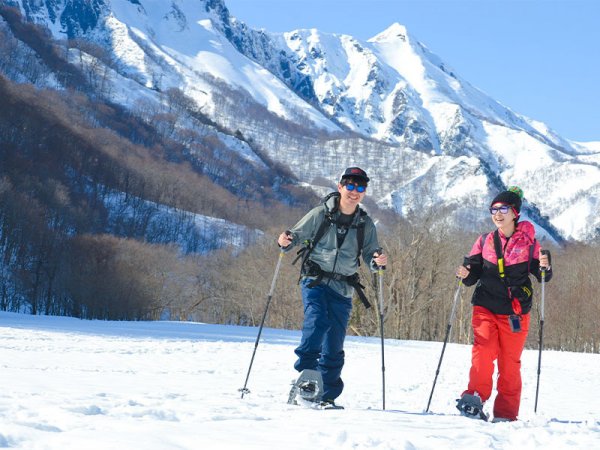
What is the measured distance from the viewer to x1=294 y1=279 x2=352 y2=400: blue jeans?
5.99 metres

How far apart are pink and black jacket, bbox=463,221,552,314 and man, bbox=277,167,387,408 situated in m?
1.05

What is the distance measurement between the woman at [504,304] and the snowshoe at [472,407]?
169 millimetres

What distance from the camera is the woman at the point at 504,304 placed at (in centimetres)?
621

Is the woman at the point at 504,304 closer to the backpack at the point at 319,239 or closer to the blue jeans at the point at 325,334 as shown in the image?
the backpack at the point at 319,239

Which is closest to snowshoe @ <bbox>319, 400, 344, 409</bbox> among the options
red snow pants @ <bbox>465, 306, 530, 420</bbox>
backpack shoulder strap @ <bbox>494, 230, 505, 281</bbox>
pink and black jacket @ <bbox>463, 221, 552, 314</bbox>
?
red snow pants @ <bbox>465, 306, 530, 420</bbox>

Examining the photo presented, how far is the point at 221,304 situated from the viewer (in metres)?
59.0

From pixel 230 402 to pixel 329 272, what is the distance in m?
1.43

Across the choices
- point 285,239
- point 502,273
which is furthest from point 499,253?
point 285,239

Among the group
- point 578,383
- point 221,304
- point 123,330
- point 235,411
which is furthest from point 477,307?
point 221,304

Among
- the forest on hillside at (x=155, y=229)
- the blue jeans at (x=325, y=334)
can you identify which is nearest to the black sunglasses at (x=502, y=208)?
the blue jeans at (x=325, y=334)

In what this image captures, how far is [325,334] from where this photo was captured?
611cm

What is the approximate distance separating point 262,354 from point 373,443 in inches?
375

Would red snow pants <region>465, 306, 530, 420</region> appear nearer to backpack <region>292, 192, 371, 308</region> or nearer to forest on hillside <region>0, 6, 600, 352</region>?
backpack <region>292, 192, 371, 308</region>

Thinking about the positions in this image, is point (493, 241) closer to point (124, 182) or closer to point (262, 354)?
point (262, 354)
